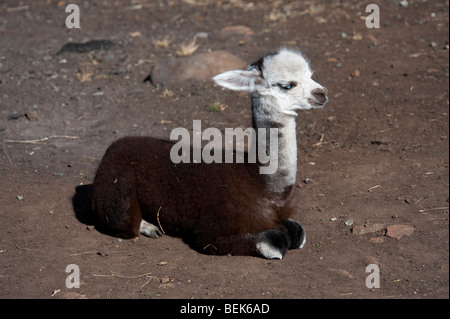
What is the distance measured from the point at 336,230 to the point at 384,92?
13.1ft

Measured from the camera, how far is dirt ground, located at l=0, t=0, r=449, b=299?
221 inches

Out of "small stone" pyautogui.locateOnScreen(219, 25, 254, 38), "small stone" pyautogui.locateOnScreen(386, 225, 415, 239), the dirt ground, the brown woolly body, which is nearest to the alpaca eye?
the brown woolly body

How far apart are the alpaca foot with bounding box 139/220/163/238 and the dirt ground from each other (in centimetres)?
7

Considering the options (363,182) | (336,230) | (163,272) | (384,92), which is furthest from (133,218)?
(384,92)

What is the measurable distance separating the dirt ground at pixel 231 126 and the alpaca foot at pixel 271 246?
0.08 meters

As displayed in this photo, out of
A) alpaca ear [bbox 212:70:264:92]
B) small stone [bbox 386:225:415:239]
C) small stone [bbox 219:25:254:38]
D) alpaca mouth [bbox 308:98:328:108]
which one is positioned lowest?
small stone [bbox 386:225:415:239]

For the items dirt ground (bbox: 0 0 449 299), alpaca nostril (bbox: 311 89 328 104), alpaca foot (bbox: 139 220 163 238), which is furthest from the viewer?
A: alpaca foot (bbox: 139 220 163 238)

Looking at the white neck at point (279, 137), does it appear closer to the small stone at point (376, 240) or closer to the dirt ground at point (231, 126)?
the dirt ground at point (231, 126)

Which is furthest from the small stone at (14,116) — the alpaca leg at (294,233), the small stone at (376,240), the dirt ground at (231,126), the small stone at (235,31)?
the small stone at (376,240)

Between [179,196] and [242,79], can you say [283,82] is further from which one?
[179,196]

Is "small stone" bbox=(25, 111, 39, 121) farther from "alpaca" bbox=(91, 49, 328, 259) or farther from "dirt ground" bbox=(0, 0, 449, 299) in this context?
"alpaca" bbox=(91, 49, 328, 259)

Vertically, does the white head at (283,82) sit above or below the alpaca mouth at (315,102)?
above

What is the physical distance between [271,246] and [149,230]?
135 cm

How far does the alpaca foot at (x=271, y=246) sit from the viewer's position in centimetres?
580
